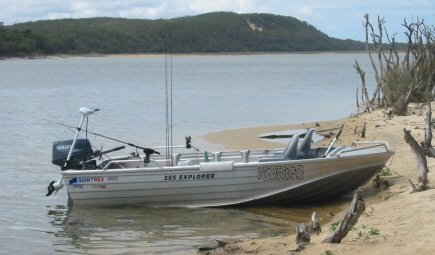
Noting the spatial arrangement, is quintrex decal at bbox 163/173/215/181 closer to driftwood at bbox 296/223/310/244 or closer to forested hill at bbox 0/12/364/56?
driftwood at bbox 296/223/310/244

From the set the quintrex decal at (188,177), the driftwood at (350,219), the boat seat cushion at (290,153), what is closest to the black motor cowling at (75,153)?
the quintrex decal at (188,177)

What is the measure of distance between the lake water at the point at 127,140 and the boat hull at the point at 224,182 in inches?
8.0

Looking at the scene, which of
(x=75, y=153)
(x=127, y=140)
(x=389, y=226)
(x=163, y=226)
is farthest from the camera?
(x=127, y=140)

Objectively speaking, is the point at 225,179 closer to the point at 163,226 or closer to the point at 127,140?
the point at 163,226

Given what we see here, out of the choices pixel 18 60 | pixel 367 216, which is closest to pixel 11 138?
pixel 367 216

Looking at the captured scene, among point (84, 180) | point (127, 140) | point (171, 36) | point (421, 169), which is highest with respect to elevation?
point (171, 36)

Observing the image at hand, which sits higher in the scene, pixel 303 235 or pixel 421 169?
pixel 421 169

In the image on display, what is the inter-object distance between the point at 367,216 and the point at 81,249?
3.82m

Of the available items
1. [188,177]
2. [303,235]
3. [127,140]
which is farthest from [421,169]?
[127,140]

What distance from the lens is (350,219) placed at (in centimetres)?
796

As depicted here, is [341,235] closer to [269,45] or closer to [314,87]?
[314,87]

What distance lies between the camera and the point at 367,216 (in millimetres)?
9945

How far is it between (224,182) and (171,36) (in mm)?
130977

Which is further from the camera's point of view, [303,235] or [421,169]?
[421,169]
